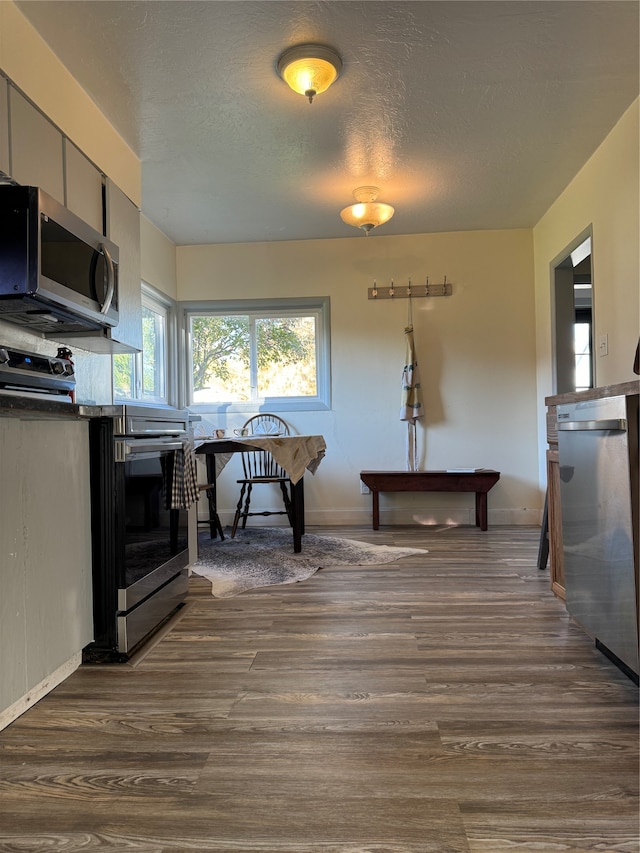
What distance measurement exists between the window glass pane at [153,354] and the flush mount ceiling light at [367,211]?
1843 millimetres

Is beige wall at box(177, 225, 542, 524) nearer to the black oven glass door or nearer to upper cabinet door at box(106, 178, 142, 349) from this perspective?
upper cabinet door at box(106, 178, 142, 349)

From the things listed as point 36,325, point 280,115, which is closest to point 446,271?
point 280,115

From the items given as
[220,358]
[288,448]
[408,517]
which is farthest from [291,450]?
[220,358]

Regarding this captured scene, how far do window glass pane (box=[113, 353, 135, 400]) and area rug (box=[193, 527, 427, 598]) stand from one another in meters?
1.24

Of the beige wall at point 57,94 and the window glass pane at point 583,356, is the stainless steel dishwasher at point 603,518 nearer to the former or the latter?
the beige wall at point 57,94

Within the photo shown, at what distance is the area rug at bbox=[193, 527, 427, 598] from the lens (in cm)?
282

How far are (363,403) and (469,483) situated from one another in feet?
3.75

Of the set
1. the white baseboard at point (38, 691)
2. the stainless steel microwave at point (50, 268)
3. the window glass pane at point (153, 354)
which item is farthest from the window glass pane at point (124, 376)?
the white baseboard at point (38, 691)

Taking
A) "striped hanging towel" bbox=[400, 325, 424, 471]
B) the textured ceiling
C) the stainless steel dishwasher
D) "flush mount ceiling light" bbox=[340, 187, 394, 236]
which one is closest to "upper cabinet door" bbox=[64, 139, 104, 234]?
the textured ceiling

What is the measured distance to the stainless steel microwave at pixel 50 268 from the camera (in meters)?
1.74

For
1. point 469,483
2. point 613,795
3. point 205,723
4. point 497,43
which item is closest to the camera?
point 613,795

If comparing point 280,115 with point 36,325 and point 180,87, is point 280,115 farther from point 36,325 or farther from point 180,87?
point 36,325

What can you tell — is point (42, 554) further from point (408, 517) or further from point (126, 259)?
point (408, 517)

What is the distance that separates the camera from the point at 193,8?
196 centimetres
